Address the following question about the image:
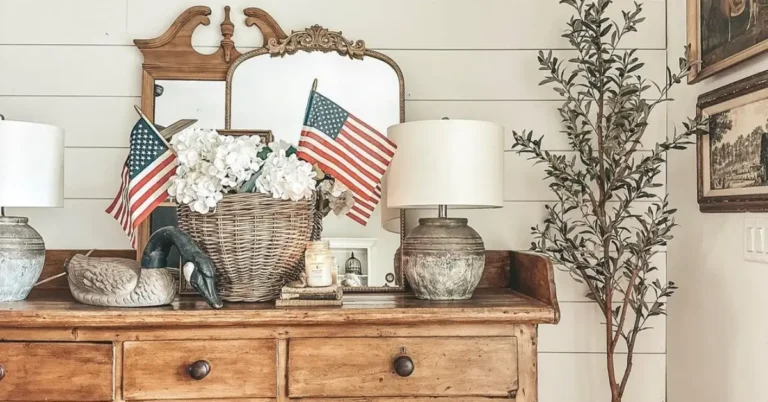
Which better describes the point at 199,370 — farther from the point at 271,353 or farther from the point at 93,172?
the point at 93,172

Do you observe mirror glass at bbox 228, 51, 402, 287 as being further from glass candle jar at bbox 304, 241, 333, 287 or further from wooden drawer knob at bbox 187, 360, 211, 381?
wooden drawer knob at bbox 187, 360, 211, 381

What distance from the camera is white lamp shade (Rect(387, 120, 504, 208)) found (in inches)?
67.4

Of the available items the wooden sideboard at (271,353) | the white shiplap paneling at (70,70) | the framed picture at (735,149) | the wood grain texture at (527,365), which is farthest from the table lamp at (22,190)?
the framed picture at (735,149)

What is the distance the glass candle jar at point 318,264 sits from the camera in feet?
5.42

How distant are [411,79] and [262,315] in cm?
100

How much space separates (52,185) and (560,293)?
160 cm

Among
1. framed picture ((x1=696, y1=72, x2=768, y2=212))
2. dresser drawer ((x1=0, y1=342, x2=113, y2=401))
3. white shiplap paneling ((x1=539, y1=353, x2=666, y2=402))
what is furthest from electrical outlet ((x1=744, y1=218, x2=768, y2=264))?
dresser drawer ((x1=0, y1=342, x2=113, y2=401))

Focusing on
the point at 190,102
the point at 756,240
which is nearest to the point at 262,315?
the point at 190,102

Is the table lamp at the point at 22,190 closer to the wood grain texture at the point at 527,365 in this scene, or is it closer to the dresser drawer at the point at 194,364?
the dresser drawer at the point at 194,364

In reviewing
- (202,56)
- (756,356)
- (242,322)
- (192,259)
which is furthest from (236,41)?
(756,356)

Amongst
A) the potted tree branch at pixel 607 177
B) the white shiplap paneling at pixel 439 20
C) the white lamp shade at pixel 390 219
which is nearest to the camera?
the potted tree branch at pixel 607 177

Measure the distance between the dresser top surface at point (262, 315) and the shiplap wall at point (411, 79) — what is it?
0.57 m

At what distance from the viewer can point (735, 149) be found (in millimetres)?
1704

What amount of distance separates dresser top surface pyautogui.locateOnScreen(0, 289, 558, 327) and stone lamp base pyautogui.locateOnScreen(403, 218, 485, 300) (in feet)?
0.35
